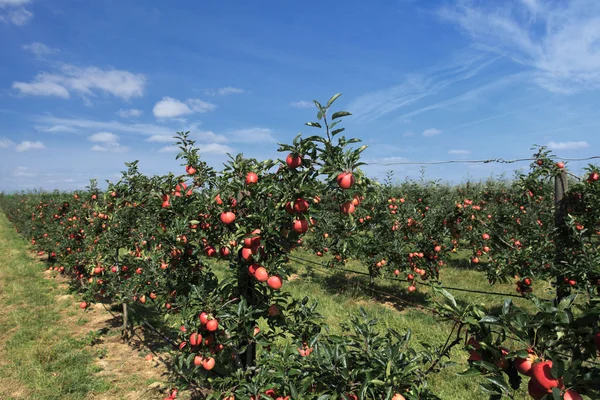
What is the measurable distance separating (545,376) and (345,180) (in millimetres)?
1219

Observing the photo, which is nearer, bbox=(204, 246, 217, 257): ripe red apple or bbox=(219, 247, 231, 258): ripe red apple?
bbox=(219, 247, 231, 258): ripe red apple

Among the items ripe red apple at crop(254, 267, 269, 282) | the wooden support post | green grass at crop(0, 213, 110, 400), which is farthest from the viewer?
green grass at crop(0, 213, 110, 400)

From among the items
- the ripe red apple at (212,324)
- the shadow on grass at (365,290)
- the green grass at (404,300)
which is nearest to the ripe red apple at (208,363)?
the ripe red apple at (212,324)

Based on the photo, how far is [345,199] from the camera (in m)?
2.19

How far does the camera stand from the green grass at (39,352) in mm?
4234

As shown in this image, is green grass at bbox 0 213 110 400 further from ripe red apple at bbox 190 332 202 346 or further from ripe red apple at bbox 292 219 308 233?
ripe red apple at bbox 292 219 308 233

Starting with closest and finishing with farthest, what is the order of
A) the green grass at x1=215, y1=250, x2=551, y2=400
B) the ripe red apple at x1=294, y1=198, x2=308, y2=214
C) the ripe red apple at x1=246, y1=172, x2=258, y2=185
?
the ripe red apple at x1=294, y1=198, x2=308, y2=214 < the ripe red apple at x1=246, y1=172, x2=258, y2=185 < the green grass at x1=215, y1=250, x2=551, y2=400

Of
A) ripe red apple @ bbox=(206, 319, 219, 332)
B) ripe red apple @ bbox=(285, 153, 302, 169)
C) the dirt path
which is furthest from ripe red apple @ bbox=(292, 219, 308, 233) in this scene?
the dirt path

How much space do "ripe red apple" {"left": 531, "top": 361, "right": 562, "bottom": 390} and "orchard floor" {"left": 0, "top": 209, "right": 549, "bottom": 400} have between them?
882 mm

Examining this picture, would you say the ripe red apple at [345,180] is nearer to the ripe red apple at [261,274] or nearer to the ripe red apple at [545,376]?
the ripe red apple at [261,274]

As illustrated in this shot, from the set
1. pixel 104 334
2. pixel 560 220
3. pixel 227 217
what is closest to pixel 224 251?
pixel 227 217

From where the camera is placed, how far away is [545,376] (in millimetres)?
1244

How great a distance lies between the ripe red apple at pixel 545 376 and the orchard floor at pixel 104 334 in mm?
882

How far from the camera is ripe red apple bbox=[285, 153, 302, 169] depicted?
87.0 inches
